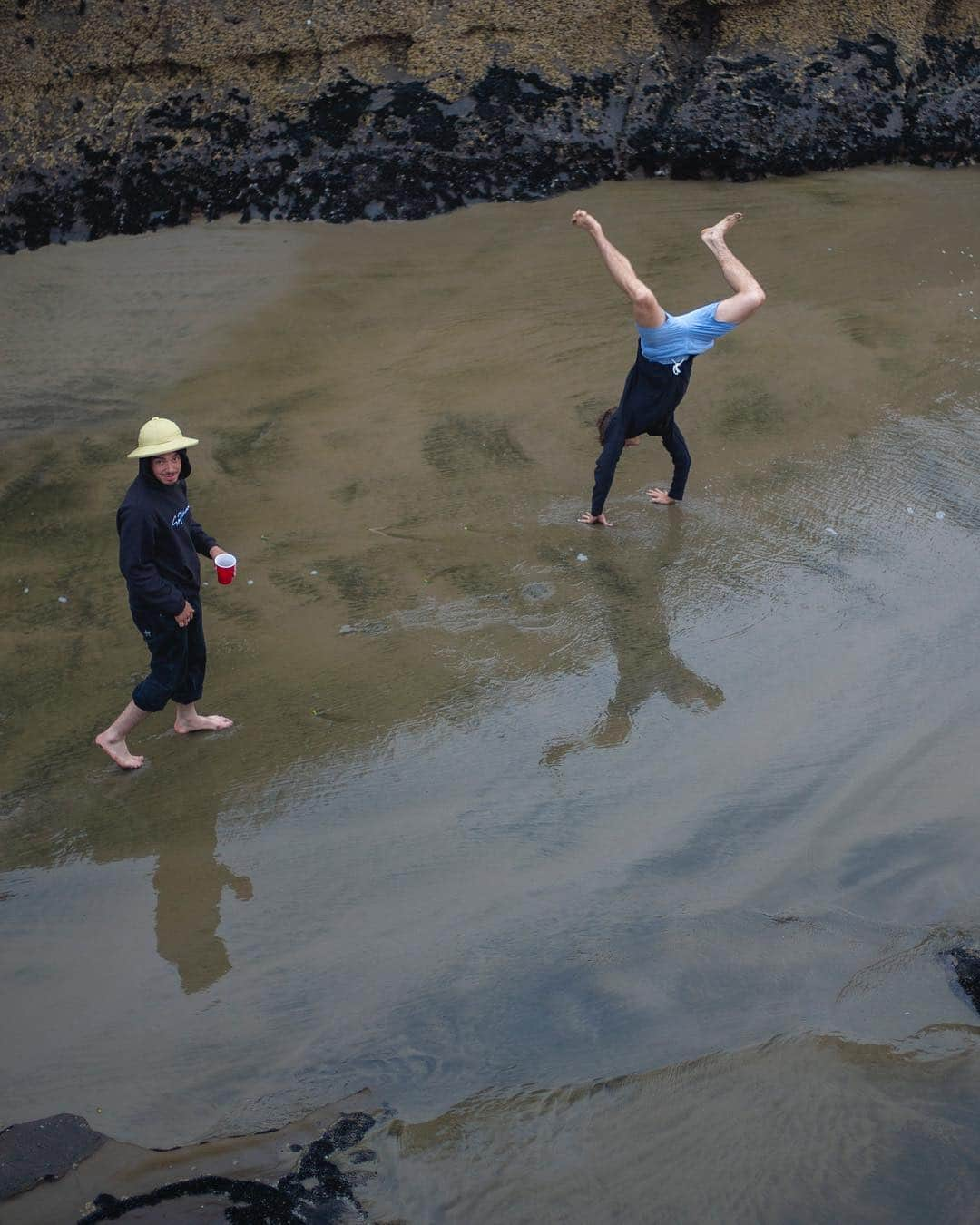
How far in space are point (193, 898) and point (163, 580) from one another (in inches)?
48.5

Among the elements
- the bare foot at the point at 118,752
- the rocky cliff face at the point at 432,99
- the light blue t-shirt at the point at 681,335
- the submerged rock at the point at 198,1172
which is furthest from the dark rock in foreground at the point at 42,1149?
the rocky cliff face at the point at 432,99

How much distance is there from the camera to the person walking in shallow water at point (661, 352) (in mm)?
5820

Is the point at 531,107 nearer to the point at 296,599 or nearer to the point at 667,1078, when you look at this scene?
the point at 296,599

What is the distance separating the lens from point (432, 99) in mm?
9547

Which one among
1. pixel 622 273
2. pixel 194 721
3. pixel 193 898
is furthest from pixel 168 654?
pixel 622 273

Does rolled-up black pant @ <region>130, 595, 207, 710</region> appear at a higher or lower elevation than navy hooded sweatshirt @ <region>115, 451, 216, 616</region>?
lower

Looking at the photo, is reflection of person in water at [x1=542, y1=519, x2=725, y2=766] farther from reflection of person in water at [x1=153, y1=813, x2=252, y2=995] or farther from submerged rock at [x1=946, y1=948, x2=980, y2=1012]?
submerged rock at [x1=946, y1=948, x2=980, y2=1012]

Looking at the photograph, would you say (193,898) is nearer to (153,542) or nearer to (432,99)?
(153,542)

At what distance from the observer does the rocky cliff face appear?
891cm

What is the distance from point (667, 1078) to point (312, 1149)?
3.43 feet

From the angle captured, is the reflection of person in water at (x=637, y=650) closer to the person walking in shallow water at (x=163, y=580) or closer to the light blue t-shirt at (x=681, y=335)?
the light blue t-shirt at (x=681, y=335)

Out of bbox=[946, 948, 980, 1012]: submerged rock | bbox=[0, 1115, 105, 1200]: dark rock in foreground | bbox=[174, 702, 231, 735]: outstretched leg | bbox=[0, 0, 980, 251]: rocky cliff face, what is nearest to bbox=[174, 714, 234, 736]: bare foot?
bbox=[174, 702, 231, 735]: outstretched leg

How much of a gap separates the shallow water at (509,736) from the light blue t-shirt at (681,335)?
935 mm

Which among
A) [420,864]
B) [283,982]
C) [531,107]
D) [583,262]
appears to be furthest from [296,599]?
[531,107]
